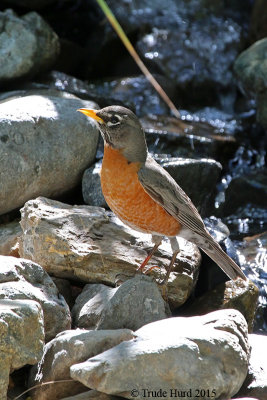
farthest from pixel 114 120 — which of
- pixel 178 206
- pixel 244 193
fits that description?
pixel 244 193

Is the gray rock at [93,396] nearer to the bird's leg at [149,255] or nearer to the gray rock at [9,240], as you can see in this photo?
the bird's leg at [149,255]

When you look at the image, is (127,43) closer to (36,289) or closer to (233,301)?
(36,289)

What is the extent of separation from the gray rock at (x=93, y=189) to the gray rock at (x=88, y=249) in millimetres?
666

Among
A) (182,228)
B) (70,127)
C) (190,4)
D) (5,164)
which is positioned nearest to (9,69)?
(70,127)

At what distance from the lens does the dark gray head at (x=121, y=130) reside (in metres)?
4.77

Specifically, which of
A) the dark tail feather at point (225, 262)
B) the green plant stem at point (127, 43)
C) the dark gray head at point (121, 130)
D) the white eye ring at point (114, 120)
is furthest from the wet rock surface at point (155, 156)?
the green plant stem at point (127, 43)

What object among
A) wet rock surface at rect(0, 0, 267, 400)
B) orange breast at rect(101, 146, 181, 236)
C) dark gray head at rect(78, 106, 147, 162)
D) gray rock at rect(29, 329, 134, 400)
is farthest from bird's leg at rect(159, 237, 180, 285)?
gray rock at rect(29, 329, 134, 400)

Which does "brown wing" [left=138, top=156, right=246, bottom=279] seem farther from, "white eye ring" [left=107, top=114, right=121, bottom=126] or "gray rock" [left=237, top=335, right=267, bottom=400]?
"gray rock" [left=237, top=335, right=267, bottom=400]

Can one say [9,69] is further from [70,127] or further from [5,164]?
[5,164]

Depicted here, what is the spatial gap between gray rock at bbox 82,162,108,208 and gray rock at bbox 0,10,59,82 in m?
2.56

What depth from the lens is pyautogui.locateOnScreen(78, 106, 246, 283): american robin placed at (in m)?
4.70

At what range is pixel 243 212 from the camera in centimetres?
748

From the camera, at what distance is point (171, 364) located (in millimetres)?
3486

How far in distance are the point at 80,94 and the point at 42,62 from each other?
1.06 metres
